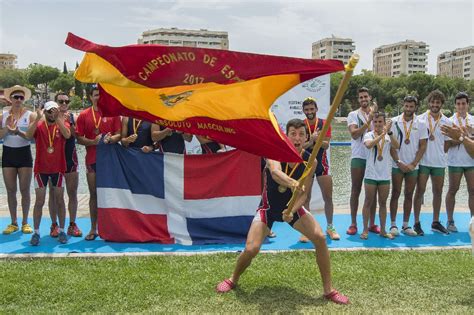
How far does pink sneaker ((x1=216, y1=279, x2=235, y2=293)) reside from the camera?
183 inches

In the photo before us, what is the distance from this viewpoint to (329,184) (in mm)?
6777

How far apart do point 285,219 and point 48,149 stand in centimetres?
363

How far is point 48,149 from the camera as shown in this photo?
6.37 m

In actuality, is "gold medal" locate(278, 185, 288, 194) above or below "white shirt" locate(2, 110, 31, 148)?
below

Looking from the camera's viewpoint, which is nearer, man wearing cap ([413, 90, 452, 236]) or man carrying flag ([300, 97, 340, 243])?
man carrying flag ([300, 97, 340, 243])

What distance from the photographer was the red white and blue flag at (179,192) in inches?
260

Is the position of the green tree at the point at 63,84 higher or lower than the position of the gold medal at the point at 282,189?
higher

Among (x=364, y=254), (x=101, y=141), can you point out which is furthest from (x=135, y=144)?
(x=364, y=254)

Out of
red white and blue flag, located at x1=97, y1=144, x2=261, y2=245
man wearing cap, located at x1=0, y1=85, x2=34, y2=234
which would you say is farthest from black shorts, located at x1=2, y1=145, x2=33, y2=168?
red white and blue flag, located at x1=97, y1=144, x2=261, y2=245

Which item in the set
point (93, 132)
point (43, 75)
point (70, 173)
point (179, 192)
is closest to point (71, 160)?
point (70, 173)

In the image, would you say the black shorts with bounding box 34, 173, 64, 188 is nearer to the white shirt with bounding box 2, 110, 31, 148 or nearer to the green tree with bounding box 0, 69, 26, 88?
the white shirt with bounding box 2, 110, 31, 148

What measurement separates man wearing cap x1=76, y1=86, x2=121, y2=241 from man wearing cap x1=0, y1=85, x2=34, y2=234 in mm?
777

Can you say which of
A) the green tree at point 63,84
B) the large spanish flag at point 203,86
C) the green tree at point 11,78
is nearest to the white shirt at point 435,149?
the large spanish flag at point 203,86

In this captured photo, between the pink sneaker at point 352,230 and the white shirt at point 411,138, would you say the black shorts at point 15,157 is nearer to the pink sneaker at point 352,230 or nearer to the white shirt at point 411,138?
the pink sneaker at point 352,230
